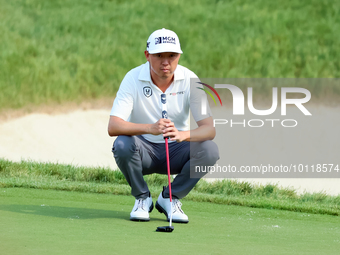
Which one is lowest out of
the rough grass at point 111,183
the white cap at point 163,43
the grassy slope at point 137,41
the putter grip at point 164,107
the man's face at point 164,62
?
the rough grass at point 111,183

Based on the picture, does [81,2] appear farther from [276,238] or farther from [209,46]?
[276,238]

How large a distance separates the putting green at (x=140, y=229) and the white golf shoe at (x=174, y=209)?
1.9 inches

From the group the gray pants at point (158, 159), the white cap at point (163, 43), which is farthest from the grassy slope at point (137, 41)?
the white cap at point (163, 43)

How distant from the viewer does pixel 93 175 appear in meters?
5.30

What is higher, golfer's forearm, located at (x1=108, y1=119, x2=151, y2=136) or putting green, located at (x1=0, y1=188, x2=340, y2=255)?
golfer's forearm, located at (x1=108, y1=119, x2=151, y2=136)

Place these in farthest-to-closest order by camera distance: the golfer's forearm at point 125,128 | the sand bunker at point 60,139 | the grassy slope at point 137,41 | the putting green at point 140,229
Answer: the grassy slope at point 137,41, the sand bunker at point 60,139, the golfer's forearm at point 125,128, the putting green at point 140,229

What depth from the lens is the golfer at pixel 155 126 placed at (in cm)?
299

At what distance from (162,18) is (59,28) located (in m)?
1.65

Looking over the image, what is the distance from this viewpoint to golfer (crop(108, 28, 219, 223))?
9.82 ft

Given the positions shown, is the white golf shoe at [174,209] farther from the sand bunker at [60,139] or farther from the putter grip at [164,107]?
the sand bunker at [60,139]

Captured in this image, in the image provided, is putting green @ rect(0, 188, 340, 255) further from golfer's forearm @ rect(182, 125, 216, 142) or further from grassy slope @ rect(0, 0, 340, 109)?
grassy slope @ rect(0, 0, 340, 109)

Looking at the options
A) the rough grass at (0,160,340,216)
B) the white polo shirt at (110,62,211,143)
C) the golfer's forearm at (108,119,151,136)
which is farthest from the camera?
the rough grass at (0,160,340,216)

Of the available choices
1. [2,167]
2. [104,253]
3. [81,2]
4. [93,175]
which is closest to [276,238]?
[104,253]

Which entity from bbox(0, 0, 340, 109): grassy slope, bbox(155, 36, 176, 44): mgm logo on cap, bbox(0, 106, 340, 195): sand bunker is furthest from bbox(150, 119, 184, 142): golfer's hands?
bbox(0, 0, 340, 109): grassy slope
